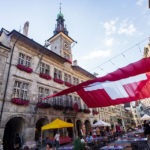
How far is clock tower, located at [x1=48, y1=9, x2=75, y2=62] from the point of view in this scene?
22663 mm

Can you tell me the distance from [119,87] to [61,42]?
56.8ft

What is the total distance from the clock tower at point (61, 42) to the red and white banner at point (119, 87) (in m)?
13.5

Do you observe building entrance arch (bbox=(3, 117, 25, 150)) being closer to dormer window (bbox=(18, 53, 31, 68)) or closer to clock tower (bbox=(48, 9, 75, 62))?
dormer window (bbox=(18, 53, 31, 68))

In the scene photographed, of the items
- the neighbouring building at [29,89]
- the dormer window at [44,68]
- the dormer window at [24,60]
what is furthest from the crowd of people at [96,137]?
the dormer window at [24,60]

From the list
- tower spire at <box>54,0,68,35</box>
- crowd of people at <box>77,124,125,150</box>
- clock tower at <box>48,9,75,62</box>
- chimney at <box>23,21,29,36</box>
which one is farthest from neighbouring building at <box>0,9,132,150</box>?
tower spire at <box>54,0,68,35</box>

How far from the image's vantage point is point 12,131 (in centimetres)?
1270

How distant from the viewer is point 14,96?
38.2ft

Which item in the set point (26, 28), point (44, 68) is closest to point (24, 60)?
point (44, 68)

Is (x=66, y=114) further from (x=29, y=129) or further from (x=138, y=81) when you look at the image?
(x=138, y=81)

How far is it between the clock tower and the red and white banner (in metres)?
13.5

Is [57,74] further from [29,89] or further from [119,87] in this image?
[119,87]

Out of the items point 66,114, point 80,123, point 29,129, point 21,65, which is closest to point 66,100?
point 66,114

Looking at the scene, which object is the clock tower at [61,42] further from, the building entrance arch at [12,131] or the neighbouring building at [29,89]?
the building entrance arch at [12,131]

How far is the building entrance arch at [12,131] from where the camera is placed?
11873 millimetres
